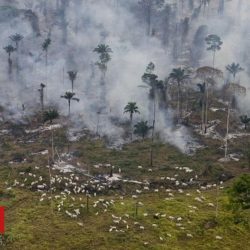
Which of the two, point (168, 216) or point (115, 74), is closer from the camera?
point (168, 216)

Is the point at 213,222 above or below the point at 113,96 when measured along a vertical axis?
below

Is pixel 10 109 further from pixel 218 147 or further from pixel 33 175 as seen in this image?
pixel 218 147

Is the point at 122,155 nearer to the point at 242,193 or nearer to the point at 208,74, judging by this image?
the point at 242,193

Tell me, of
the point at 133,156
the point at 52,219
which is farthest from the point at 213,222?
the point at 133,156

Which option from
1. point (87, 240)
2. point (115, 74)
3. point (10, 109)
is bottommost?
point (87, 240)


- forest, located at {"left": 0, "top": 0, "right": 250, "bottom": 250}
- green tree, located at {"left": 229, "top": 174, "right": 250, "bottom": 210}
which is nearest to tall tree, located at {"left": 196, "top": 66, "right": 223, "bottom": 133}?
forest, located at {"left": 0, "top": 0, "right": 250, "bottom": 250}

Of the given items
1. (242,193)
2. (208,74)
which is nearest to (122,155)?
(242,193)

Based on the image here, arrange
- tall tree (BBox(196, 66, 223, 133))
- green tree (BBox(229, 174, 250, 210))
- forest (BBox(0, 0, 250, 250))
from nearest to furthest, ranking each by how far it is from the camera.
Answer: green tree (BBox(229, 174, 250, 210))
forest (BBox(0, 0, 250, 250))
tall tree (BBox(196, 66, 223, 133))

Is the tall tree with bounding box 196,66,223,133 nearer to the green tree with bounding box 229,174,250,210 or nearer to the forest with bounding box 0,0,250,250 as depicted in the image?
the forest with bounding box 0,0,250,250

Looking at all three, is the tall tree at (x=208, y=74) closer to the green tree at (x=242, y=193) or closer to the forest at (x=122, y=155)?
the forest at (x=122, y=155)
